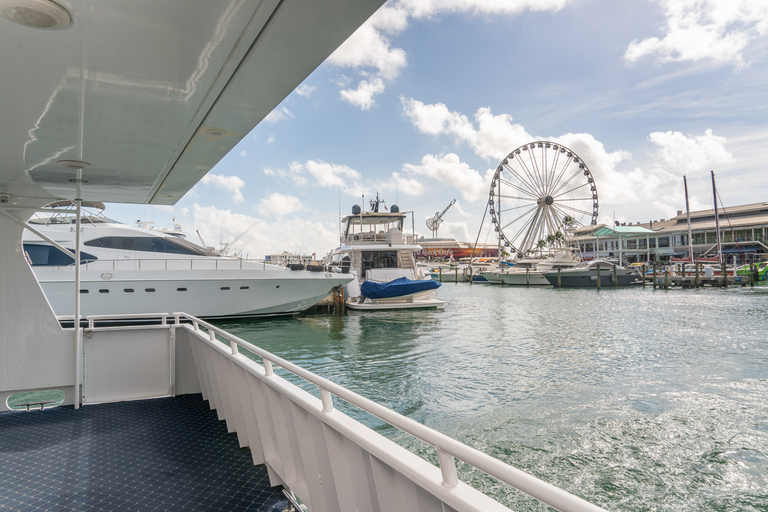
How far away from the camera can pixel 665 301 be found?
2211 cm

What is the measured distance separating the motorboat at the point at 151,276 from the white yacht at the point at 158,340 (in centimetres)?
Result: 888

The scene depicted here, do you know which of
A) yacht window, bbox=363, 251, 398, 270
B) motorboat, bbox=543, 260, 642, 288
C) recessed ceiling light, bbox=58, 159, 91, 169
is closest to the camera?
recessed ceiling light, bbox=58, 159, 91, 169

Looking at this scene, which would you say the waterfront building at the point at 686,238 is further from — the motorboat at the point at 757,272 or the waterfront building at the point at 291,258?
the waterfront building at the point at 291,258

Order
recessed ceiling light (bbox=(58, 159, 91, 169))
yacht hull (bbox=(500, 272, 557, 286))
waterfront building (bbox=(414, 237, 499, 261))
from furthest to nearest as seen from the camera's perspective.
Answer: waterfront building (bbox=(414, 237, 499, 261))
yacht hull (bbox=(500, 272, 557, 286))
recessed ceiling light (bbox=(58, 159, 91, 169))

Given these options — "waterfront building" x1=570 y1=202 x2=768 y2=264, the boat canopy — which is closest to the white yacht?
the boat canopy

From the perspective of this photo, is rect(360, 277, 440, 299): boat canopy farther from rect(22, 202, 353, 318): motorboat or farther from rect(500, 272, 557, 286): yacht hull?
rect(500, 272, 557, 286): yacht hull

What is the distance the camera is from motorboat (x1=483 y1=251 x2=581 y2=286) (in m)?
37.5

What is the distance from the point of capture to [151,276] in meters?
12.4

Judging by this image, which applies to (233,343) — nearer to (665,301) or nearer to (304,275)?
(304,275)

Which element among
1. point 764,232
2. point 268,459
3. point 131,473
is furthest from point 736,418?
point 764,232

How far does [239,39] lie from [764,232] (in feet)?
192

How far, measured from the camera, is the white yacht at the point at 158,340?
1.27 metres

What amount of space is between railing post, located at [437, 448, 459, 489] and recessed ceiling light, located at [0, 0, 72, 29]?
1.60 meters

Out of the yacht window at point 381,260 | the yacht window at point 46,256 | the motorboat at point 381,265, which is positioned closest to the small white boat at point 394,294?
the motorboat at point 381,265
